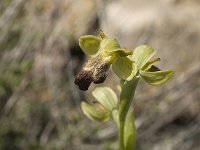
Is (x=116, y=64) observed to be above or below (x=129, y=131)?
above

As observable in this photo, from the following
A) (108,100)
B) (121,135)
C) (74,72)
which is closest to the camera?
(121,135)

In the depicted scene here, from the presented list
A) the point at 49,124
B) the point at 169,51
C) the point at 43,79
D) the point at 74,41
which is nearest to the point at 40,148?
the point at 49,124

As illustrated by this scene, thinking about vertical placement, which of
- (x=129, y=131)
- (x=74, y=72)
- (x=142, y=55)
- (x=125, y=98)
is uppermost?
(x=142, y=55)

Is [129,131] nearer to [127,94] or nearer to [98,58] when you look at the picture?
[127,94]

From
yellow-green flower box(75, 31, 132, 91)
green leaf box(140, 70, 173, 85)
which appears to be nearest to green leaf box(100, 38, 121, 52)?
yellow-green flower box(75, 31, 132, 91)

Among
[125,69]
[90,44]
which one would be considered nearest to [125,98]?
[125,69]

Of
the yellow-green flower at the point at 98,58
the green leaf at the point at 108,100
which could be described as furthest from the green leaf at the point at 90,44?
the green leaf at the point at 108,100

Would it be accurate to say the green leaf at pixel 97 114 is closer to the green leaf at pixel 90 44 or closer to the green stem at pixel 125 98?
the green stem at pixel 125 98
